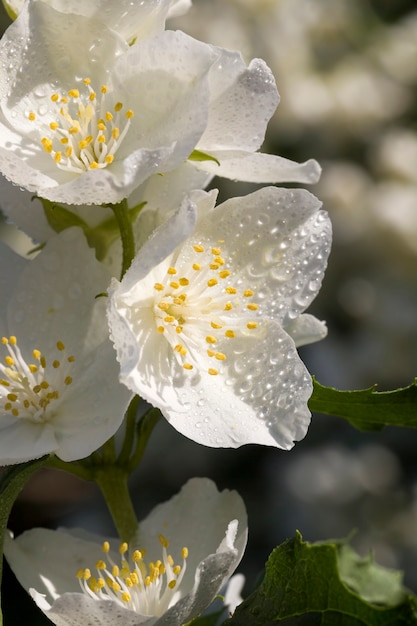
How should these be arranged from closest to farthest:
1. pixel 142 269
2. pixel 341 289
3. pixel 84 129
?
1. pixel 142 269
2. pixel 84 129
3. pixel 341 289

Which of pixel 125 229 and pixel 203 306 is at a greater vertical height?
pixel 125 229

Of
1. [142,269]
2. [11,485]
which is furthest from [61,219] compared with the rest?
[11,485]

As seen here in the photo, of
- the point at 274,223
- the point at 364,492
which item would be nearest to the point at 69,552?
the point at 274,223

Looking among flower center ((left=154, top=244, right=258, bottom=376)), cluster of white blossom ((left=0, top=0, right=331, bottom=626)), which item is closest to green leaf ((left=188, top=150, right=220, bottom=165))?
cluster of white blossom ((left=0, top=0, right=331, bottom=626))

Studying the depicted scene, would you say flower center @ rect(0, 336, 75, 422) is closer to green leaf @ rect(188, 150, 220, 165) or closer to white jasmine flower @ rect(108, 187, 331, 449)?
white jasmine flower @ rect(108, 187, 331, 449)

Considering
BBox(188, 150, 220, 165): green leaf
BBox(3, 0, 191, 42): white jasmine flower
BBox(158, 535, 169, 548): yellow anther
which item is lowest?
BBox(158, 535, 169, 548): yellow anther

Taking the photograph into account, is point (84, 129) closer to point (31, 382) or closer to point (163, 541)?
point (31, 382)

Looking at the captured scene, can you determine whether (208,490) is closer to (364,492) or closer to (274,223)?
(274,223)
